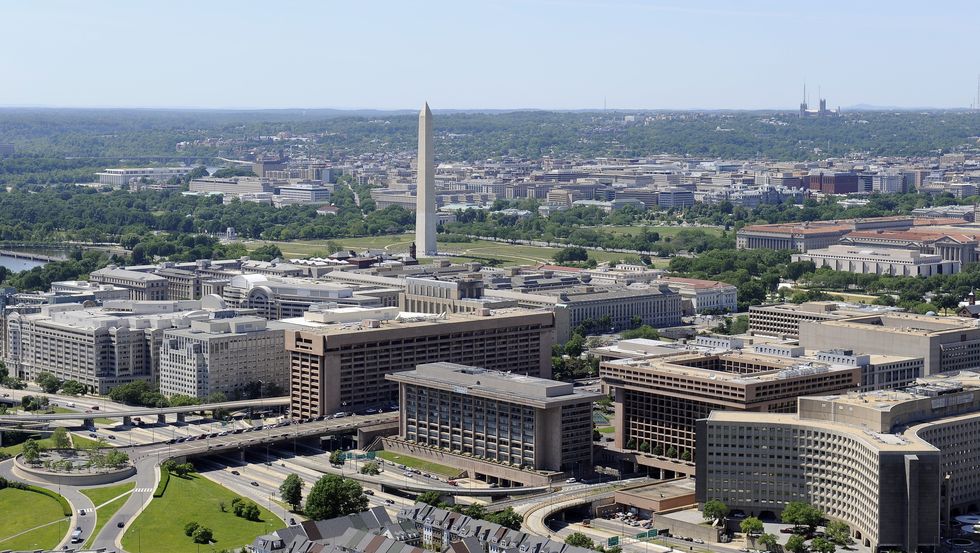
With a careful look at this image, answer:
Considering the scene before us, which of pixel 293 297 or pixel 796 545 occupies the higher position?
pixel 293 297

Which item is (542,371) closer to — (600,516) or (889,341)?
(889,341)

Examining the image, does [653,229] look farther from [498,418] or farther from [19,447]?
[19,447]

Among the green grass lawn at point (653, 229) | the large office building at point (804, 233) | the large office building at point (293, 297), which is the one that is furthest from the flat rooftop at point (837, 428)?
the green grass lawn at point (653, 229)

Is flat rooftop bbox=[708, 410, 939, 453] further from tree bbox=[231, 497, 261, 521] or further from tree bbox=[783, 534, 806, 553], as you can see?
tree bbox=[231, 497, 261, 521]

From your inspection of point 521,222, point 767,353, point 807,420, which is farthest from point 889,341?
point 521,222

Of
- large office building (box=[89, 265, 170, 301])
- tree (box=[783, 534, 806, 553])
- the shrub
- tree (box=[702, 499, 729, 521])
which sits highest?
large office building (box=[89, 265, 170, 301])

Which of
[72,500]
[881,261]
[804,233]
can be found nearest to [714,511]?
[72,500]

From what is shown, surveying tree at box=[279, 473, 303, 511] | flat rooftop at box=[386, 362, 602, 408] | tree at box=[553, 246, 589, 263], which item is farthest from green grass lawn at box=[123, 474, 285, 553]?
tree at box=[553, 246, 589, 263]
